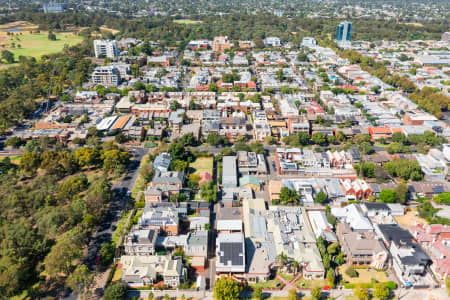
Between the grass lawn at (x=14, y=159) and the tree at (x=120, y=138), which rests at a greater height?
the tree at (x=120, y=138)

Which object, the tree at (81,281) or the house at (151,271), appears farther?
the house at (151,271)

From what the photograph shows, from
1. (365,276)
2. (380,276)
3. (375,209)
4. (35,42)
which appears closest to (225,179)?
(375,209)

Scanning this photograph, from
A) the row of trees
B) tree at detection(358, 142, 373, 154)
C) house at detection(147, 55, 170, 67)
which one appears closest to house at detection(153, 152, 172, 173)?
the row of trees

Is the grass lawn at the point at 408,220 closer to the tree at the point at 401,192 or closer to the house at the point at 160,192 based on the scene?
the tree at the point at 401,192

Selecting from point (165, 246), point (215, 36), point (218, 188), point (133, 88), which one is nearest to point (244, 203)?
point (218, 188)

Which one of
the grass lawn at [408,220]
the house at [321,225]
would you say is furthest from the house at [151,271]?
the grass lawn at [408,220]

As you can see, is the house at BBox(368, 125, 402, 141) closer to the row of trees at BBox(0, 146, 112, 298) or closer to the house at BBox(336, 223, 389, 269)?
the house at BBox(336, 223, 389, 269)

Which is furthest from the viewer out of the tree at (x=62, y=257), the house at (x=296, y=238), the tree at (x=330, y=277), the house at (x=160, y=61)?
the house at (x=160, y=61)

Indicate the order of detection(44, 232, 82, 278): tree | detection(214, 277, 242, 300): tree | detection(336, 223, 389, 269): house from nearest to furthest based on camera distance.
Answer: detection(214, 277, 242, 300): tree → detection(44, 232, 82, 278): tree → detection(336, 223, 389, 269): house
